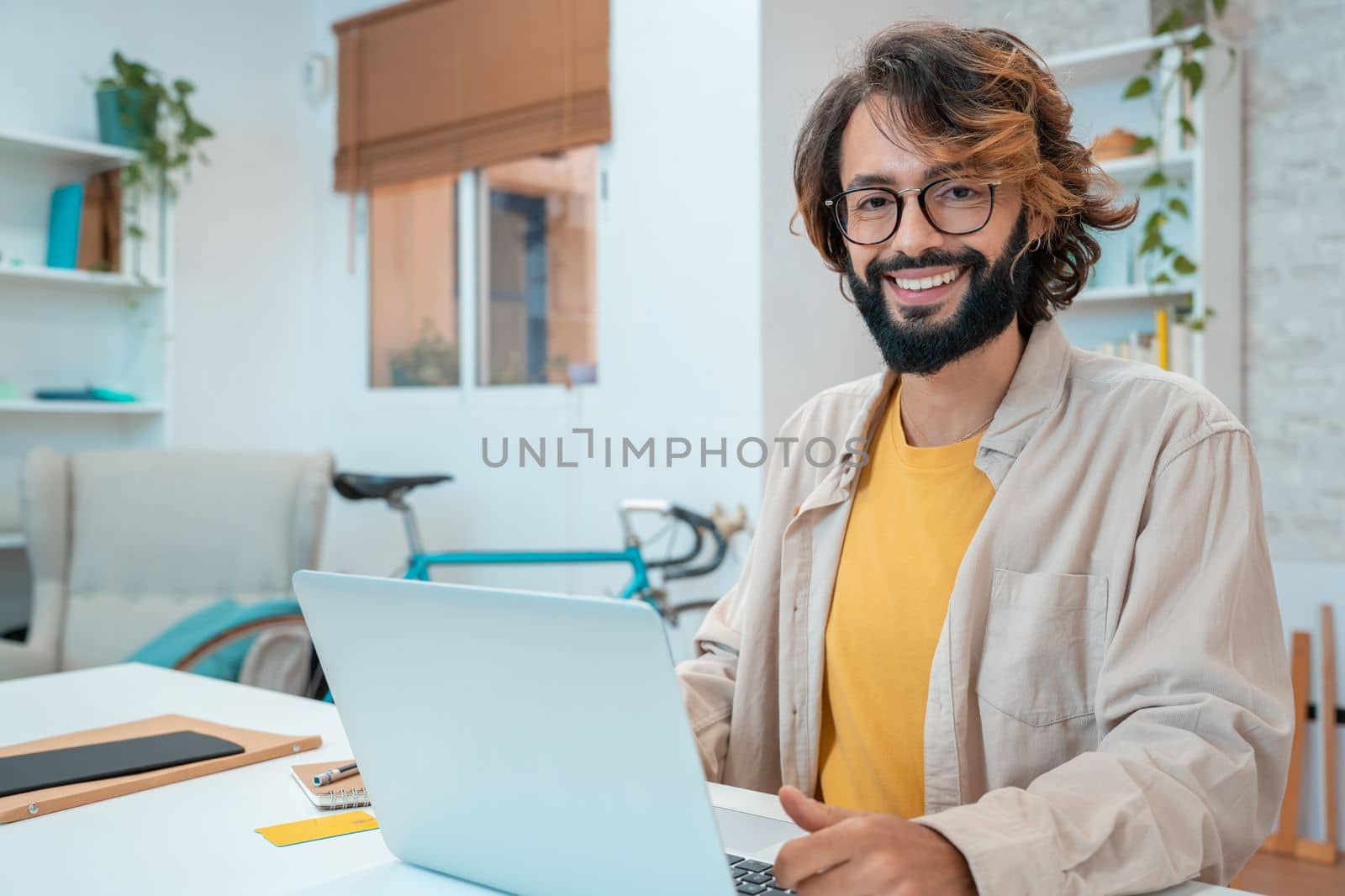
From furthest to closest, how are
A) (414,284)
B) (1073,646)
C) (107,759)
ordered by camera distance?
(414,284) → (107,759) → (1073,646)

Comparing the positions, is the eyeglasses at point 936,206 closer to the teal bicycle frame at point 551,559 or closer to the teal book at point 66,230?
Result: the teal bicycle frame at point 551,559

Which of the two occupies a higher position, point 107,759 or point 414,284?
point 414,284

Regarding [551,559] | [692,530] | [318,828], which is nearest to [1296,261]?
[692,530]

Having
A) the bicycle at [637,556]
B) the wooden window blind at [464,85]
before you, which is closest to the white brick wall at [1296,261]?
the bicycle at [637,556]

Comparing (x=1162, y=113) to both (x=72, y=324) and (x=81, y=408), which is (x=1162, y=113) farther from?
(x=72, y=324)

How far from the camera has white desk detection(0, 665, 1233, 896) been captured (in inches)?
38.2

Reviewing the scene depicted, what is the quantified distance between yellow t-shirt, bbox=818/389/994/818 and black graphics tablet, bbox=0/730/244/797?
0.69 metres

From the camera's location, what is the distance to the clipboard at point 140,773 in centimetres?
117

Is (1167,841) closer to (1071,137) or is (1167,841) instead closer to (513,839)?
(513,839)

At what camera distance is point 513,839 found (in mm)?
885

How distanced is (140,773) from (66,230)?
2983 millimetres

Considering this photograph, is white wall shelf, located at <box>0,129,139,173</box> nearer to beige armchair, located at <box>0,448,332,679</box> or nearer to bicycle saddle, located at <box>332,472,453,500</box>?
beige armchair, located at <box>0,448,332,679</box>

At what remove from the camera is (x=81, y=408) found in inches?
145

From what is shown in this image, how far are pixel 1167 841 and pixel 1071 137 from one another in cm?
88
